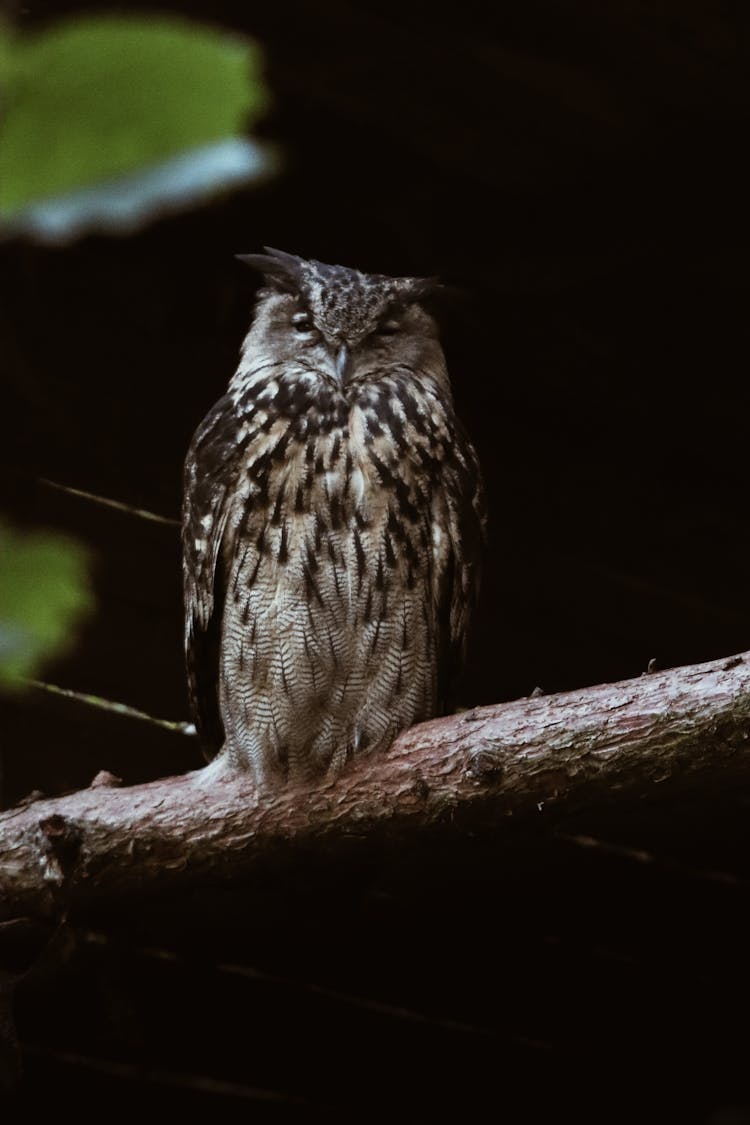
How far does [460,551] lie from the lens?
232cm

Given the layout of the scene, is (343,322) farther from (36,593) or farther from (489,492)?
(36,593)

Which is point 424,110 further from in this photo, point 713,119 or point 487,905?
point 487,905

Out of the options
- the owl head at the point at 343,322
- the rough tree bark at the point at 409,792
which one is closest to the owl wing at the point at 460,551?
the owl head at the point at 343,322

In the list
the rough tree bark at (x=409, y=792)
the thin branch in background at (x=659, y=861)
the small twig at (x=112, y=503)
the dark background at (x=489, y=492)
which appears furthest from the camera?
the thin branch in background at (x=659, y=861)

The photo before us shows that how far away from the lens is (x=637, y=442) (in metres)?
2.72

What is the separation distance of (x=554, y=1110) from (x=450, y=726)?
1403 mm

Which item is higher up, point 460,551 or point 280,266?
point 280,266

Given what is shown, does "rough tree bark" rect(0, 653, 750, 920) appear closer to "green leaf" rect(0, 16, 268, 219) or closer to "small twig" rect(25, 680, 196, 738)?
"small twig" rect(25, 680, 196, 738)

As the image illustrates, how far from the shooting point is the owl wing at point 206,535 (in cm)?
229

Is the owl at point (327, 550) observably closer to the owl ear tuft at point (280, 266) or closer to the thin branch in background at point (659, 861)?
the owl ear tuft at point (280, 266)

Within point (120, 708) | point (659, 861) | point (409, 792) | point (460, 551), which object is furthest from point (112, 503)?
point (659, 861)

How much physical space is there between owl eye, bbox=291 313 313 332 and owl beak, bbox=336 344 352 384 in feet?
0.29

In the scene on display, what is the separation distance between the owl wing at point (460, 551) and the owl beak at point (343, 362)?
0.22m

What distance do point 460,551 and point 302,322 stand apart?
538 mm
